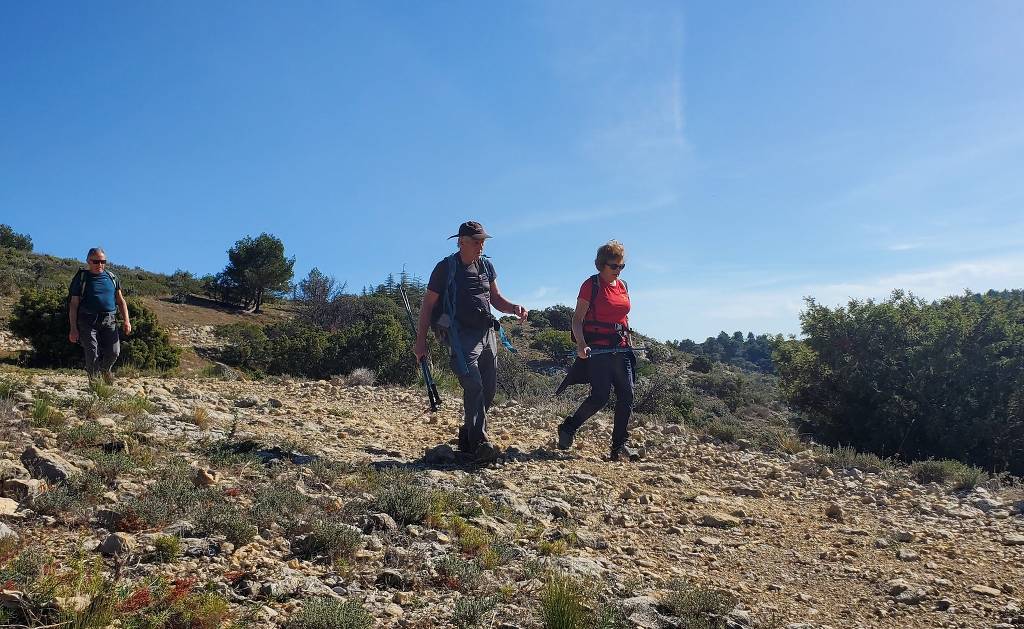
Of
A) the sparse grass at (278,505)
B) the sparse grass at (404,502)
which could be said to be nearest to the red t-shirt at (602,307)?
the sparse grass at (404,502)

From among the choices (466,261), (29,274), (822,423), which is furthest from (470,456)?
(29,274)

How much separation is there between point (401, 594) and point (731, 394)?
737 inches

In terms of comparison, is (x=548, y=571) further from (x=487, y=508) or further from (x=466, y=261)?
(x=466, y=261)

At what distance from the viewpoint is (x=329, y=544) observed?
2.97m

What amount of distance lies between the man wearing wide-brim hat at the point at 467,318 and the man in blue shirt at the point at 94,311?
153 inches

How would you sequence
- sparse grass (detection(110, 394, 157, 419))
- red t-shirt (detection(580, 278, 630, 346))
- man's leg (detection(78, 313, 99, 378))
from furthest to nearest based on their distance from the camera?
1. man's leg (detection(78, 313, 99, 378))
2. red t-shirt (detection(580, 278, 630, 346))
3. sparse grass (detection(110, 394, 157, 419))

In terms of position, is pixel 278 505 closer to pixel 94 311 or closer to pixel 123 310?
pixel 94 311

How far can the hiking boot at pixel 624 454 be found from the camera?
591 cm

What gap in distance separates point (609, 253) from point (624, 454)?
6.40 ft

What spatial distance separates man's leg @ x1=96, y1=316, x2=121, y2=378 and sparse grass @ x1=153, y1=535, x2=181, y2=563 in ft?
16.8

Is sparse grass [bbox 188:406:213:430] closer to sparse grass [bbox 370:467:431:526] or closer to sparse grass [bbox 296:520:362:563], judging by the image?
sparse grass [bbox 370:467:431:526]

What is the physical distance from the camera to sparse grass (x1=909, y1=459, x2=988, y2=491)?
542cm

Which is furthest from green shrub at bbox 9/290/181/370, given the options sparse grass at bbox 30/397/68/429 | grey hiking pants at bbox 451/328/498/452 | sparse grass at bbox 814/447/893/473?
sparse grass at bbox 814/447/893/473

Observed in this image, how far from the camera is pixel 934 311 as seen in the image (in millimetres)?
11078
